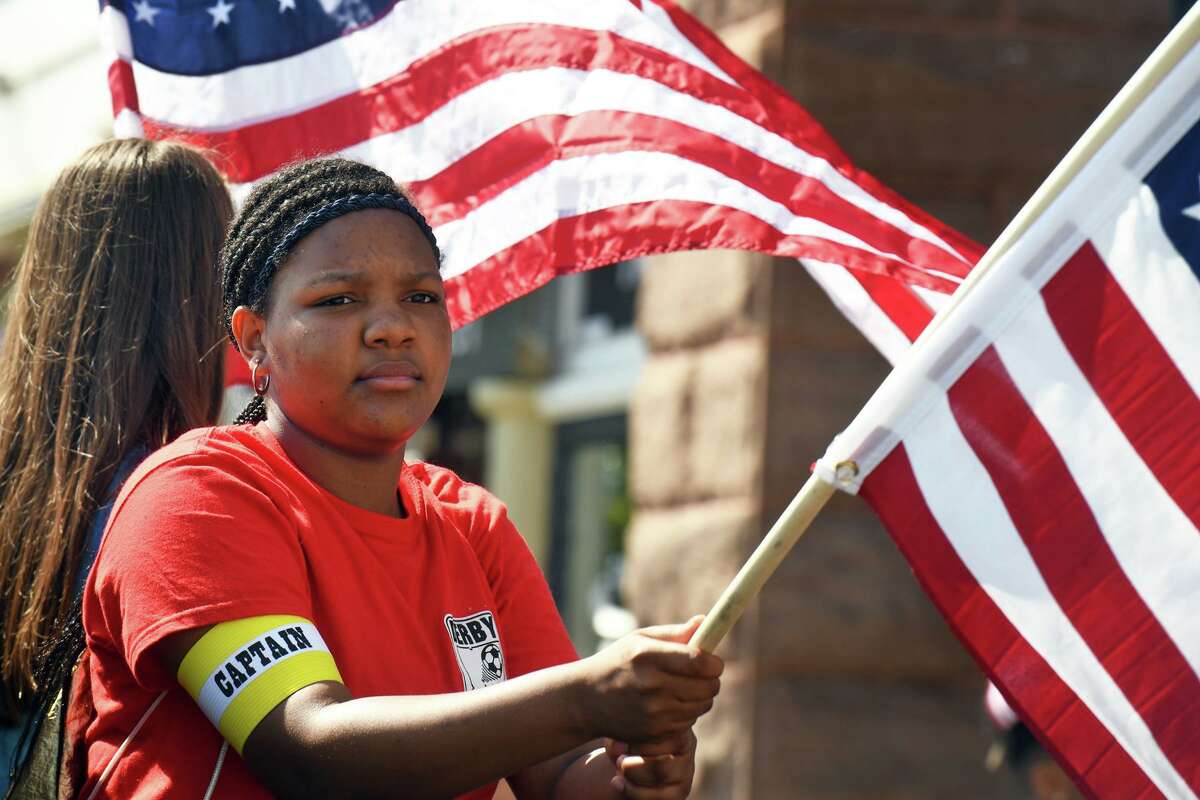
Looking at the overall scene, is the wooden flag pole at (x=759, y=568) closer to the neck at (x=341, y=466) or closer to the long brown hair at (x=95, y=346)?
the neck at (x=341, y=466)

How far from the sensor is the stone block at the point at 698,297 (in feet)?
17.7

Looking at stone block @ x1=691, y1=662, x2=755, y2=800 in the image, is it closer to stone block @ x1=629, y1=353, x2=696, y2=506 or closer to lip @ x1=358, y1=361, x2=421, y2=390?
stone block @ x1=629, y1=353, x2=696, y2=506

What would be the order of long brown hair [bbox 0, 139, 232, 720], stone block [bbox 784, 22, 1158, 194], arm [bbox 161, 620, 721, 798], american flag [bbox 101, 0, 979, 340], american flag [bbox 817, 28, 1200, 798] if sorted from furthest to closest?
stone block [bbox 784, 22, 1158, 194] < american flag [bbox 101, 0, 979, 340] < long brown hair [bbox 0, 139, 232, 720] < american flag [bbox 817, 28, 1200, 798] < arm [bbox 161, 620, 721, 798]

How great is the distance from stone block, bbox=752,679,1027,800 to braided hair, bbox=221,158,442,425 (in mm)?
3254

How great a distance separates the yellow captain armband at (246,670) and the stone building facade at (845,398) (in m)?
3.42

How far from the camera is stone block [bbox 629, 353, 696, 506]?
560 centimetres

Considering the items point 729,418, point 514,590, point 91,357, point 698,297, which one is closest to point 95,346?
point 91,357

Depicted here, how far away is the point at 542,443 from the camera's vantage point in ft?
25.8

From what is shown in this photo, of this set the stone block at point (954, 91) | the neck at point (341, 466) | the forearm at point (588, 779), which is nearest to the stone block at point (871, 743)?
the stone block at point (954, 91)

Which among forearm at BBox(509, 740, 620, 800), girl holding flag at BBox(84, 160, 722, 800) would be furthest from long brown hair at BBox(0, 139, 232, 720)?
forearm at BBox(509, 740, 620, 800)

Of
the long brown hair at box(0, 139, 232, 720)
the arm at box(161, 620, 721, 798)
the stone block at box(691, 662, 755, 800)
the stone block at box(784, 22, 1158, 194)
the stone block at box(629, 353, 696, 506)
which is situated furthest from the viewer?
the stone block at box(629, 353, 696, 506)

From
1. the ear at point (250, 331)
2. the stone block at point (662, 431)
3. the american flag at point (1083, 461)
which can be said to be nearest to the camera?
the american flag at point (1083, 461)

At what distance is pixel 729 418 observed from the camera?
5.41m

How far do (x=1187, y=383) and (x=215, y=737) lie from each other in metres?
1.11
